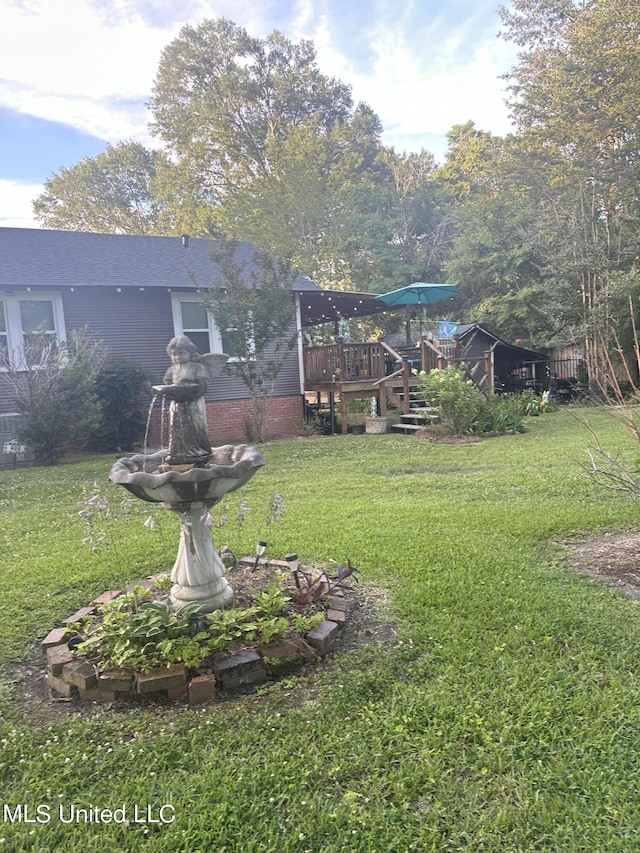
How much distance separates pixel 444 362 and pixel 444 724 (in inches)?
431

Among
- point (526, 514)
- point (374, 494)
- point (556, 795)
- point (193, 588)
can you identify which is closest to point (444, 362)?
point (374, 494)

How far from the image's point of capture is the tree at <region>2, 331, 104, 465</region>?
9430 millimetres

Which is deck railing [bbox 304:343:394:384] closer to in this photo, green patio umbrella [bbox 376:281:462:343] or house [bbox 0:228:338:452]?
house [bbox 0:228:338:452]

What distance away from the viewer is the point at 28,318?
11.1m

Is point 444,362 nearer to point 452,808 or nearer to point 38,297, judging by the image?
point 38,297

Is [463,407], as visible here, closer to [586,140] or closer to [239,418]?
[239,418]

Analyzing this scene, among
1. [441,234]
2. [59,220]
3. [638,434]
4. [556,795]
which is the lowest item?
[556,795]

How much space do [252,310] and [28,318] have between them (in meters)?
4.83

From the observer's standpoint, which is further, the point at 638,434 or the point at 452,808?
the point at 638,434

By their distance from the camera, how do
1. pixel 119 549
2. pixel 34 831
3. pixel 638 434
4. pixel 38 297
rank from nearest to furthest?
pixel 34 831 → pixel 638 434 → pixel 119 549 → pixel 38 297

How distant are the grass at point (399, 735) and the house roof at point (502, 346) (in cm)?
1298

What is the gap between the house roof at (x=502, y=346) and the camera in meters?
16.5

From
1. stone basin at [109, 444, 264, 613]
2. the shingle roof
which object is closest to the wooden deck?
the shingle roof

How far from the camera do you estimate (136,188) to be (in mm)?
31500
